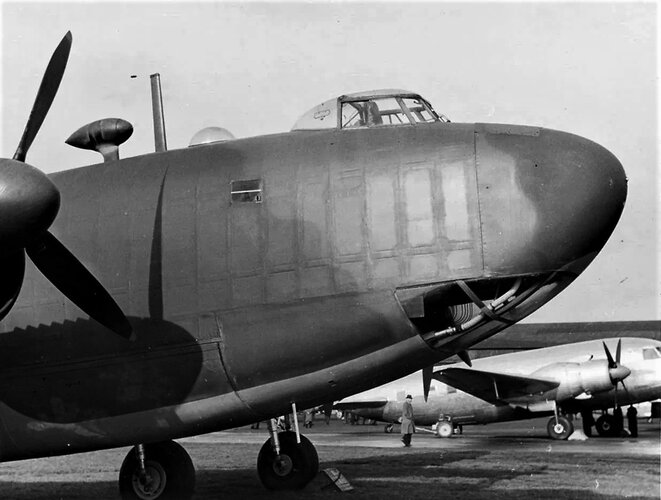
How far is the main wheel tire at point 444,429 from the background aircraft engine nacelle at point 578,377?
490cm

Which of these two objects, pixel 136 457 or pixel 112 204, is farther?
pixel 136 457

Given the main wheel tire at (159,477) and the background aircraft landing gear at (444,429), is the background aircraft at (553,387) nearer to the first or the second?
the background aircraft landing gear at (444,429)

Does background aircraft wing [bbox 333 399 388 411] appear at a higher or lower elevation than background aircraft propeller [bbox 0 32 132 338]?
lower

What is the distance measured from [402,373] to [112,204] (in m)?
4.31

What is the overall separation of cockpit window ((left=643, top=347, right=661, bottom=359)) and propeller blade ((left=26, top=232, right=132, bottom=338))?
30106 millimetres

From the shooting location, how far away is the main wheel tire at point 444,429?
37.1m

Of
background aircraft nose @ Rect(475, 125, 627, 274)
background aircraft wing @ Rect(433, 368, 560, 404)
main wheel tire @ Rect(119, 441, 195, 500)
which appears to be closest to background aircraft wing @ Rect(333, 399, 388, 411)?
background aircraft wing @ Rect(433, 368, 560, 404)

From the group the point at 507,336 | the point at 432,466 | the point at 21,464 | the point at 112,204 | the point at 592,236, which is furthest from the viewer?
the point at 507,336

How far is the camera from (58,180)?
11.7m

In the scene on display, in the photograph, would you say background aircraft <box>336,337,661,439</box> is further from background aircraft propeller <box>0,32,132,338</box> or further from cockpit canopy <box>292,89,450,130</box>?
background aircraft propeller <box>0,32,132,338</box>

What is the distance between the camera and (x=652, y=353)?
35188 mm

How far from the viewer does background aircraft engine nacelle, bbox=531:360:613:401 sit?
33.0 meters

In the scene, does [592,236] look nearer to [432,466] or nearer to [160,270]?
[160,270]

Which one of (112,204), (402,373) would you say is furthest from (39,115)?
(402,373)
